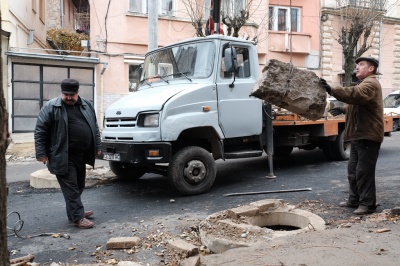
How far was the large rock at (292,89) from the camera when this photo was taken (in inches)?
213

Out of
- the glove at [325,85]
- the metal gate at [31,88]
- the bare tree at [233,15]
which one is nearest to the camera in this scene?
the glove at [325,85]

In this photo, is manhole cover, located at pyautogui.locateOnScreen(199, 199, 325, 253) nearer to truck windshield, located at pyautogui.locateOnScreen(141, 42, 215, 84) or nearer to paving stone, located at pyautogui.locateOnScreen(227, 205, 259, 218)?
paving stone, located at pyautogui.locateOnScreen(227, 205, 259, 218)

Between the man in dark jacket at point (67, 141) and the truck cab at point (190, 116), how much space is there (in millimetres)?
926

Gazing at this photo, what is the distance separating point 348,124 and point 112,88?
43.8 feet

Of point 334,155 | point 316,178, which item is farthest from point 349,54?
point 316,178

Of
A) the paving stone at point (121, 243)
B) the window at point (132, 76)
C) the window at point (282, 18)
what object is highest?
the window at point (282, 18)

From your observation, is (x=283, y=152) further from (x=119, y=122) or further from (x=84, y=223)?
(x=84, y=223)

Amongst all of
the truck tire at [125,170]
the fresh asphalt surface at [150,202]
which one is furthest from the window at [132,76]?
the truck tire at [125,170]

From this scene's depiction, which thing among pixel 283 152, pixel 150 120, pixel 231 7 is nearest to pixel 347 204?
pixel 150 120

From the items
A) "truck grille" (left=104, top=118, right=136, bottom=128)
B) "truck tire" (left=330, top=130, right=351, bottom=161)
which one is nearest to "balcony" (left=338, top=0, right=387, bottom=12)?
"truck tire" (left=330, top=130, right=351, bottom=161)

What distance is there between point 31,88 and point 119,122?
11.3 meters

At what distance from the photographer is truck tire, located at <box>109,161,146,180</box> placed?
751cm

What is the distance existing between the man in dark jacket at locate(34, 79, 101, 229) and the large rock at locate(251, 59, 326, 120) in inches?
89.6

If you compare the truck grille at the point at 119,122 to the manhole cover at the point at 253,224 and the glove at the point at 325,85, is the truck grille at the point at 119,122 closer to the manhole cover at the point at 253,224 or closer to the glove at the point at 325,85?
the manhole cover at the point at 253,224
